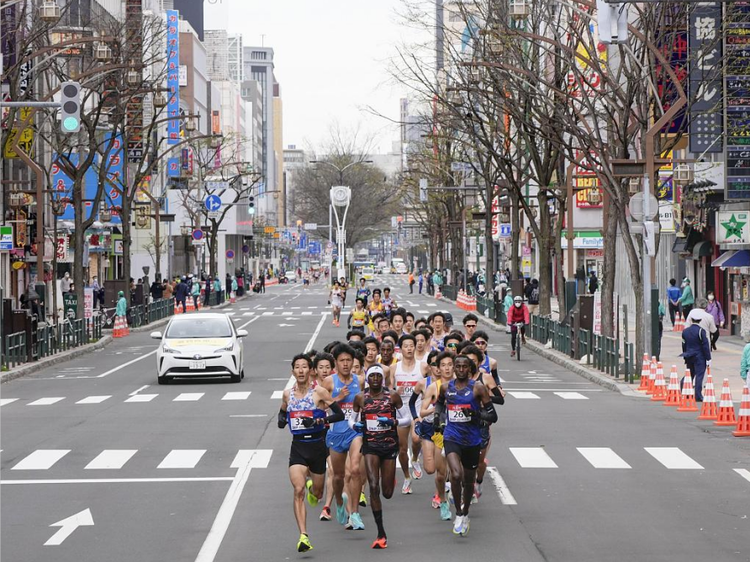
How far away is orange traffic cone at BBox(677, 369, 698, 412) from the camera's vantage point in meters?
23.8

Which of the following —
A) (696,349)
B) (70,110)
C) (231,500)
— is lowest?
(231,500)

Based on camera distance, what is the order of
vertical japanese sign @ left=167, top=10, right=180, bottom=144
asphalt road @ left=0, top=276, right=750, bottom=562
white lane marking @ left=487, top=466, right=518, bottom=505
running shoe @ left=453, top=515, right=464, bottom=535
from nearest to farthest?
asphalt road @ left=0, top=276, right=750, bottom=562
running shoe @ left=453, top=515, right=464, bottom=535
white lane marking @ left=487, top=466, right=518, bottom=505
vertical japanese sign @ left=167, top=10, right=180, bottom=144

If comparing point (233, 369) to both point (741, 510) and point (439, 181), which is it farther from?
point (439, 181)

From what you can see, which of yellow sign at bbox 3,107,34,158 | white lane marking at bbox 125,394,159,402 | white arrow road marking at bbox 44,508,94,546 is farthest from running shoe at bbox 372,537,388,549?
yellow sign at bbox 3,107,34,158

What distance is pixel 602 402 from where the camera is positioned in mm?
25844

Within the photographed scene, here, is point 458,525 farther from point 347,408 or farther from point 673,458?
point 673,458

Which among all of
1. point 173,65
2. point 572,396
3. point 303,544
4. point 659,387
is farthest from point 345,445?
point 173,65

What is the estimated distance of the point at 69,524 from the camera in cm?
1316

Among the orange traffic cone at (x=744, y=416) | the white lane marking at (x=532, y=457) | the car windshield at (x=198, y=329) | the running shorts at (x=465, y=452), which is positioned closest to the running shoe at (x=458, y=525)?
the running shorts at (x=465, y=452)

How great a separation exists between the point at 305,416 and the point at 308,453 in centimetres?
32

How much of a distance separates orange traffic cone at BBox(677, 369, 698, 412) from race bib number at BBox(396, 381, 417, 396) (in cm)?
1000

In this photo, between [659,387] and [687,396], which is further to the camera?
[659,387]

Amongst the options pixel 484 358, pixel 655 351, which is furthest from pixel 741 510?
pixel 655 351

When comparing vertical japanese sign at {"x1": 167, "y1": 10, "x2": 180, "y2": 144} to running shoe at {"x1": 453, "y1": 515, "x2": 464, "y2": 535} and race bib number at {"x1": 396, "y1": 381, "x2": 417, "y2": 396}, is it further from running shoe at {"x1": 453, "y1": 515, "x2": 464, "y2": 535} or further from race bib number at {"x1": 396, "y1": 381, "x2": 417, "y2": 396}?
running shoe at {"x1": 453, "y1": 515, "x2": 464, "y2": 535}
